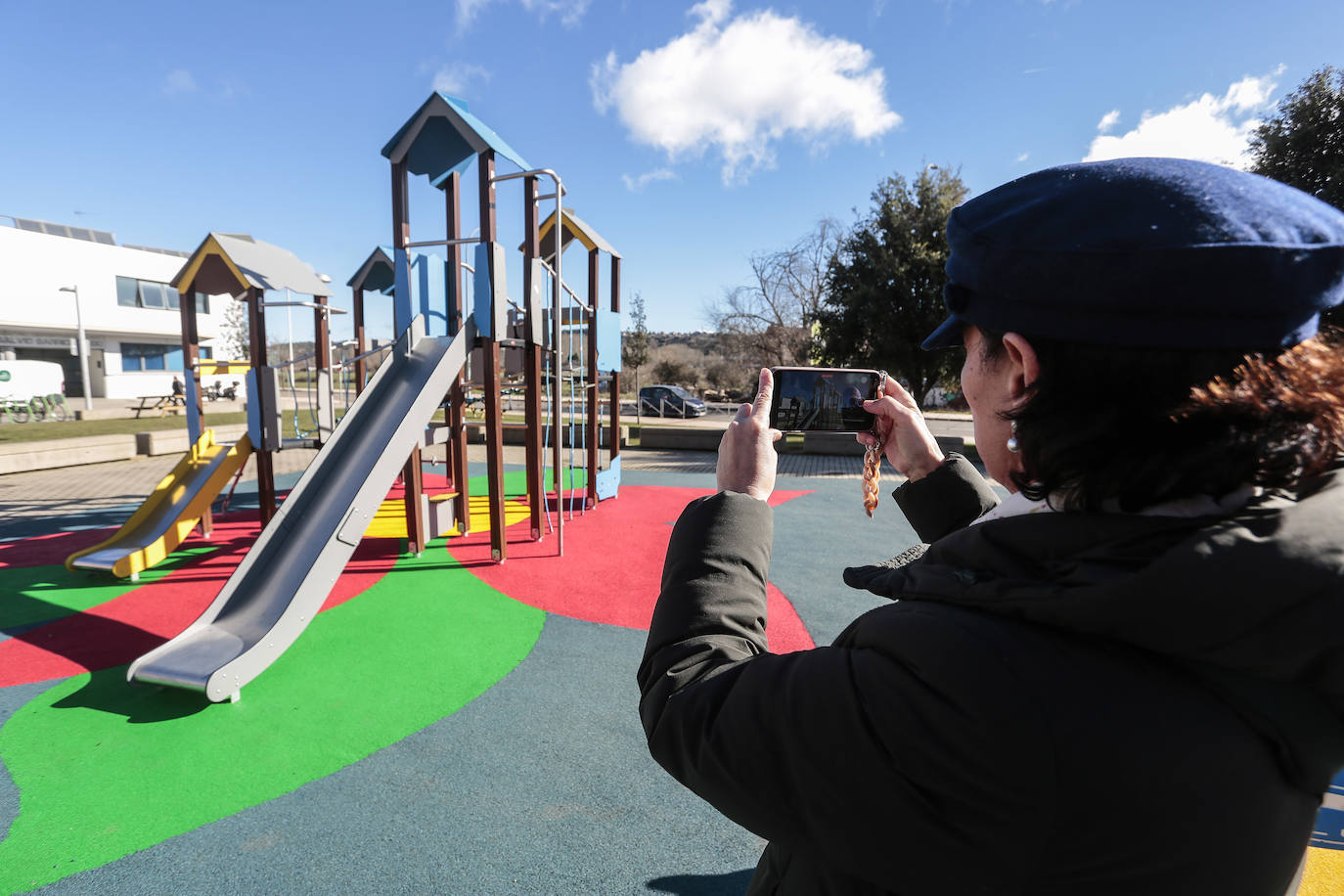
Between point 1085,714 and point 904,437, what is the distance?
989mm

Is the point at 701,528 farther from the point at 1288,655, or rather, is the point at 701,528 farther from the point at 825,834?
the point at 1288,655

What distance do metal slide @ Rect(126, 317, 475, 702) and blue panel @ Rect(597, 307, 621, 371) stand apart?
3.20m

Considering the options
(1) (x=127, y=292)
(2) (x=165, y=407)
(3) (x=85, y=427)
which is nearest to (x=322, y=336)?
(3) (x=85, y=427)

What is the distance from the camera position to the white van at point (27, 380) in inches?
901

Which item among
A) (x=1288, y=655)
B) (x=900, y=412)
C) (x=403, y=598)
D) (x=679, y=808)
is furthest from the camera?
(x=403, y=598)

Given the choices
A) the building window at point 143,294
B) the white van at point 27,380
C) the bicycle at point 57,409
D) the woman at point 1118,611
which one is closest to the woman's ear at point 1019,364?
the woman at point 1118,611

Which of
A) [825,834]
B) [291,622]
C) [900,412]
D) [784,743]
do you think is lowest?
[291,622]

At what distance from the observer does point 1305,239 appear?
653mm

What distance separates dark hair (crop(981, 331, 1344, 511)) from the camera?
646 millimetres

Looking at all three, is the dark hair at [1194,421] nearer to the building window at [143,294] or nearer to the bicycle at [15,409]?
the bicycle at [15,409]

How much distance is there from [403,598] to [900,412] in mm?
4967

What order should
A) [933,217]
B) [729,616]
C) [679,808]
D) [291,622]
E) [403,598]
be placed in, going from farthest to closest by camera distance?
[933,217], [403,598], [291,622], [679,808], [729,616]

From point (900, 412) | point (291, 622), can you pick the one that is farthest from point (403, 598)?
point (900, 412)

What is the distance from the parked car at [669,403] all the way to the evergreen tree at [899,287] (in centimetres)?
958
